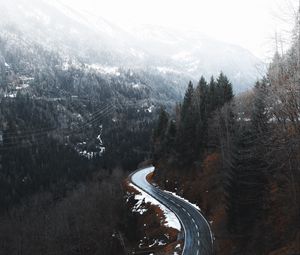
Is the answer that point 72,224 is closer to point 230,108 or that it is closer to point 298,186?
point 230,108

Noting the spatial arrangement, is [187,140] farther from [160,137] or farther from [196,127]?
[160,137]

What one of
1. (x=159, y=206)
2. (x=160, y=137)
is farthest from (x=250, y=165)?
(x=160, y=137)

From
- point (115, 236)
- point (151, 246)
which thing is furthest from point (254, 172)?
point (115, 236)

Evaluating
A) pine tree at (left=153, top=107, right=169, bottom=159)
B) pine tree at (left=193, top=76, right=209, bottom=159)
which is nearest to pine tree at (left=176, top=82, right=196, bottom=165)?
pine tree at (left=193, top=76, right=209, bottom=159)

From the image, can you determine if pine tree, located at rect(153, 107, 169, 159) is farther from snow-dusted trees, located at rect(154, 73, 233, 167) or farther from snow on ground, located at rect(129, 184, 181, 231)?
snow on ground, located at rect(129, 184, 181, 231)

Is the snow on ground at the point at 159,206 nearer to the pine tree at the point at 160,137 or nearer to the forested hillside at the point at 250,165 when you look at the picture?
the forested hillside at the point at 250,165
